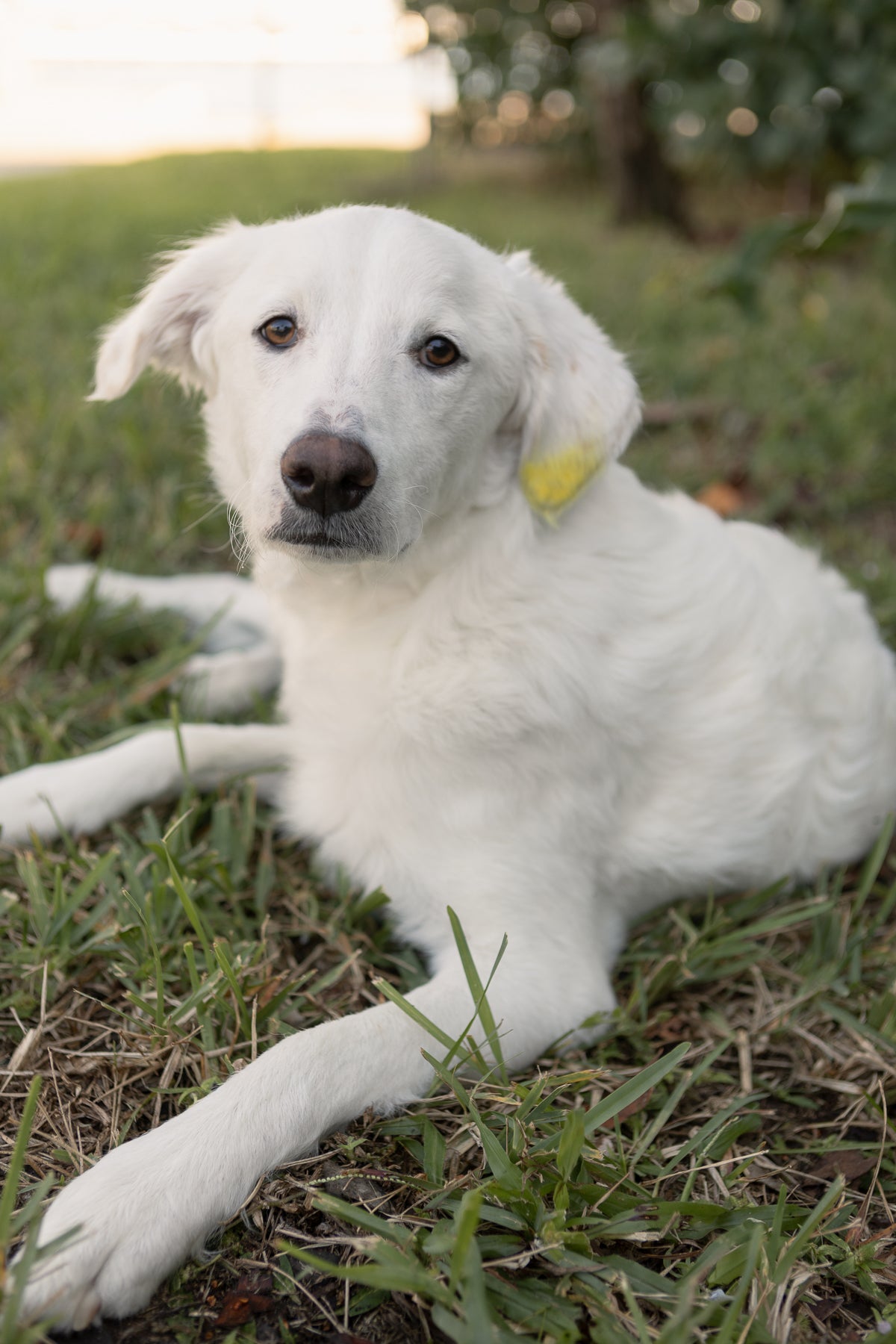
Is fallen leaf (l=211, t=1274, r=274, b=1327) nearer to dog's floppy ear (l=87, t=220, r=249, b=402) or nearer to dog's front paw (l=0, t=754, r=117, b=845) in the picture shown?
dog's front paw (l=0, t=754, r=117, b=845)

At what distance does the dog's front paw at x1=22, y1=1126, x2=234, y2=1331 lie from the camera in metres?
1.50

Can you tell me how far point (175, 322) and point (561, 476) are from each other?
1.04 metres

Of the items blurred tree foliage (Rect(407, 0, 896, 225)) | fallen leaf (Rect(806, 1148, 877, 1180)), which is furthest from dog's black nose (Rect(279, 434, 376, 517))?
blurred tree foliage (Rect(407, 0, 896, 225))

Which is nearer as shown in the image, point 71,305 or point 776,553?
point 776,553

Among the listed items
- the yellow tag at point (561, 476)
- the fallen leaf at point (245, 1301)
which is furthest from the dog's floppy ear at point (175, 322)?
the fallen leaf at point (245, 1301)

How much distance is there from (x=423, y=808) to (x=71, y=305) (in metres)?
4.53

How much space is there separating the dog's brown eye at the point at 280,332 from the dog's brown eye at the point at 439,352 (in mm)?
286

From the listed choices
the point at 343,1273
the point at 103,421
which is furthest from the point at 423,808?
the point at 103,421

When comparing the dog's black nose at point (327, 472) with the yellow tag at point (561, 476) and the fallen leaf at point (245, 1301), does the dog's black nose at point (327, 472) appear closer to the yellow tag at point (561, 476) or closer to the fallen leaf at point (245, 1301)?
the yellow tag at point (561, 476)

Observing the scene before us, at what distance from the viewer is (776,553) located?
2953 millimetres

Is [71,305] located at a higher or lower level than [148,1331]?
higher

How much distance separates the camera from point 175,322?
2.64m

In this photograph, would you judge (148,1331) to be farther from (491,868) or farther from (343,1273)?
(491,868)

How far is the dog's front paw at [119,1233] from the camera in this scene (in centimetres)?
150
